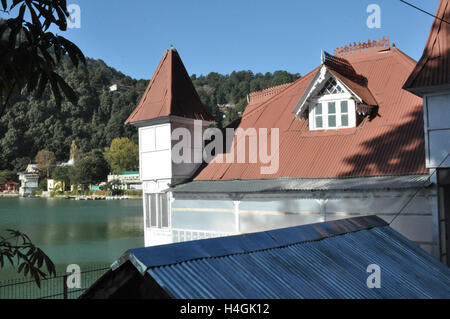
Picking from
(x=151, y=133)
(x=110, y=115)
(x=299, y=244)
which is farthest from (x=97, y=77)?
(x=299, y=244)

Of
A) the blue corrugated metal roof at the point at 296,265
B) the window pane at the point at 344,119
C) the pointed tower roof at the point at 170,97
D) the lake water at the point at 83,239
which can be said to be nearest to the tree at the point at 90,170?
the lake water at the point at 83,239

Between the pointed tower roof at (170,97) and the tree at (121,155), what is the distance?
105116mm

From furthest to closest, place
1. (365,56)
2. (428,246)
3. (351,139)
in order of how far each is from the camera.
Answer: (365,56) < (351,139) < (428,246)

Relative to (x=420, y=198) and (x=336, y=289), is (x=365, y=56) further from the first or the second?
(x=336, y=289)

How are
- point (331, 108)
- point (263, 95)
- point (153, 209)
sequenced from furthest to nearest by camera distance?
point (263, 95) → point (153, 209) → point (331, 108)

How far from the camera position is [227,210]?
14906 mm

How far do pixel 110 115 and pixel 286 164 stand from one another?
463 ft

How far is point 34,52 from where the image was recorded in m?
3.43

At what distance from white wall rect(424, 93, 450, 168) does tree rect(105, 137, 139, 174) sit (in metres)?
114

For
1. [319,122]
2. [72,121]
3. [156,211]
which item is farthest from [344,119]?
[72,121]

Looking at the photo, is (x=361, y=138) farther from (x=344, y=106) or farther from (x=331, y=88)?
(x=331, y=88)

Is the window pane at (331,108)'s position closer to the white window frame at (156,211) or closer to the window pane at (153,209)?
the white window frame at (156,211)

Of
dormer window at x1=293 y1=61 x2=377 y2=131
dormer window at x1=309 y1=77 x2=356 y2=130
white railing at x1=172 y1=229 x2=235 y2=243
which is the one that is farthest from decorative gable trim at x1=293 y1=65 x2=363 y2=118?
white railing at x1=172 y1=229 x2=235 y2=243

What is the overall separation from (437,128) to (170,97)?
9.52m
